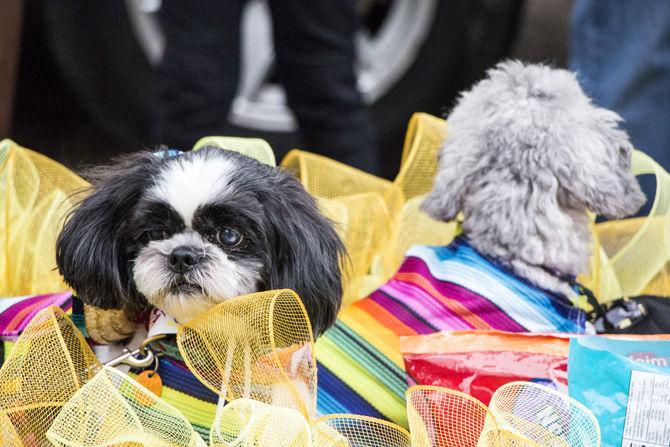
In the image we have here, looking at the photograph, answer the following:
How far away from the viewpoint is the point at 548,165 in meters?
1.75

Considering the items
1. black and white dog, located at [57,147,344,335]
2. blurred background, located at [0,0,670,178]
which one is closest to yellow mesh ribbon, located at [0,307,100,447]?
black and white dog, located at [57,147,344,335]

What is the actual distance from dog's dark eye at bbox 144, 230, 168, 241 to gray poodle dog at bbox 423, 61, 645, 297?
590 mm

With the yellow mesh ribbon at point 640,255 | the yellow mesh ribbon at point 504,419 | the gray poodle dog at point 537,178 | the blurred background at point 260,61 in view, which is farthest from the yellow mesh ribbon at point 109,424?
the blurred background at point 260,61

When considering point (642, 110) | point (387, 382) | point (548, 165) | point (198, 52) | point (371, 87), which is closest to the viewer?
point (387, 382)

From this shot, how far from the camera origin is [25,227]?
72.6 inches

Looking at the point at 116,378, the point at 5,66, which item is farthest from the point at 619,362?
the point at 5,66

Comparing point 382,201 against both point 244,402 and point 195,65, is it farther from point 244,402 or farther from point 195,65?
point 244,402

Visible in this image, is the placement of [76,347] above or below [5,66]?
below

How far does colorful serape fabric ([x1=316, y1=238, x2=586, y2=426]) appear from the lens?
158cm

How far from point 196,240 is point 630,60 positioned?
1.58 metres

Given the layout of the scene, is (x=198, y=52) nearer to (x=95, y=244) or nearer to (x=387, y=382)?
(x=95, y=244)

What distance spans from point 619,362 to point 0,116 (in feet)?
5.36

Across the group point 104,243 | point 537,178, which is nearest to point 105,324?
point 104,243

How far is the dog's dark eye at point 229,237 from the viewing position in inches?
58.2
